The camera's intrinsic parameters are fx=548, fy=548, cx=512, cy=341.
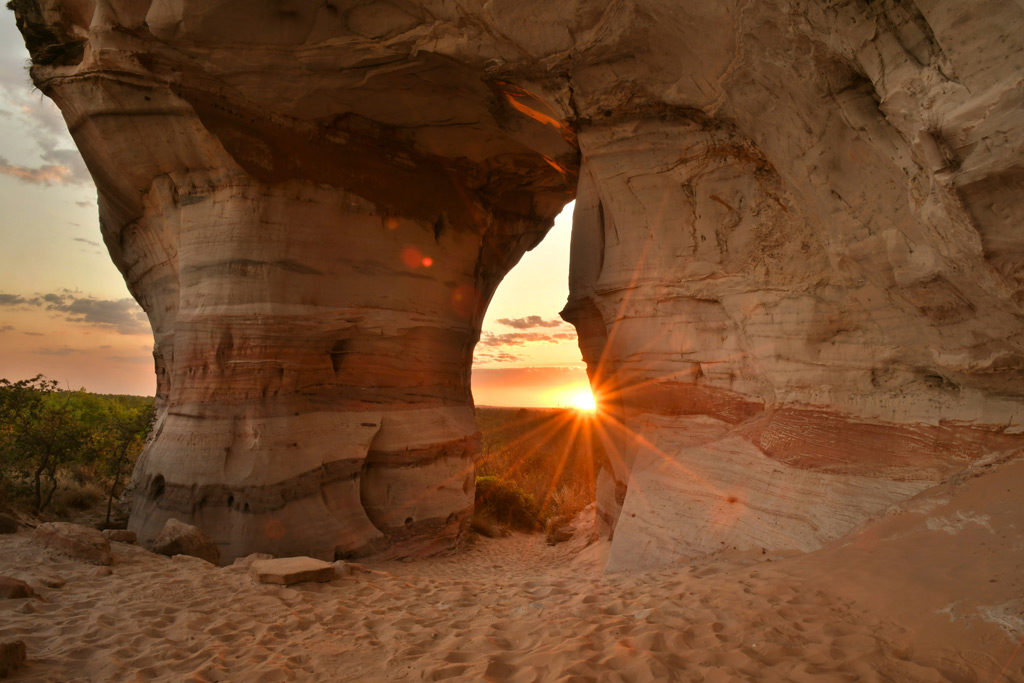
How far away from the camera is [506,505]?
40.0 ft

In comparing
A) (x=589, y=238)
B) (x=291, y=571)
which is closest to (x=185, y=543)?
(x=291, y=571)

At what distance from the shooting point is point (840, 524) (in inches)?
180

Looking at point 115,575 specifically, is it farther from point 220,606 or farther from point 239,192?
point 239,192

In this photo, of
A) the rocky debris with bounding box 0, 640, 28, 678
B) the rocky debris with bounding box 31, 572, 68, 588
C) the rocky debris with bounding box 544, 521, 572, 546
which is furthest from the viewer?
A: the rocky debris with bounding box 544, 521, 572, 546

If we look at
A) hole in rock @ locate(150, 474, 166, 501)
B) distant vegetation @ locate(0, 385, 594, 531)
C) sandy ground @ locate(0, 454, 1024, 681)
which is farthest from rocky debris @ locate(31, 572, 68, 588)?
distant vegetation @ locate(0, 385, 594, 531)

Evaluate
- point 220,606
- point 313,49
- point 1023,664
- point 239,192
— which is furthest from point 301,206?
point 1023,664

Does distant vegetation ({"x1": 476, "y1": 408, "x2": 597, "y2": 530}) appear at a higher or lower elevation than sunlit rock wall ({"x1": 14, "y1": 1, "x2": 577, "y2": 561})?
lower

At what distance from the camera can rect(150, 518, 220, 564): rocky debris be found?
20.8 ft

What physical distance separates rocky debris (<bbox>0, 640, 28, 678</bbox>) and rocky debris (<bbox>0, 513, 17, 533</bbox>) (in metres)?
3.93

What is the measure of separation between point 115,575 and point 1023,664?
6622 mm

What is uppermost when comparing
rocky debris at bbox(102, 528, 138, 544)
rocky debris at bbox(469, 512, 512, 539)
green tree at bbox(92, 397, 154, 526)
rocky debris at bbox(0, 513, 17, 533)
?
green tree at bbox(92, 397, 154, 526)

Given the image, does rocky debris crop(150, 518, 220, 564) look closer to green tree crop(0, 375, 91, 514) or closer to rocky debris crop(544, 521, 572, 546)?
green tree crop(0, 375, 91, 514)

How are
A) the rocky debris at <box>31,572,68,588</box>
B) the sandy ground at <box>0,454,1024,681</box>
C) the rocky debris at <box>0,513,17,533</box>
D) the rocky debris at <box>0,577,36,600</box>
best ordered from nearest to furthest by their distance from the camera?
the sandy ground at <box>0,454,1024,681</box> → the rocky debris at <box>0,577,36,600</box> → the rocky debris at <box>31,572,68,588</box> → the rocky debris at <box>0,513,17,533</box>

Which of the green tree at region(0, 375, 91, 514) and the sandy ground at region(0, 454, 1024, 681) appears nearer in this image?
the sandy ground at region(0, 454, 1024, 681)
